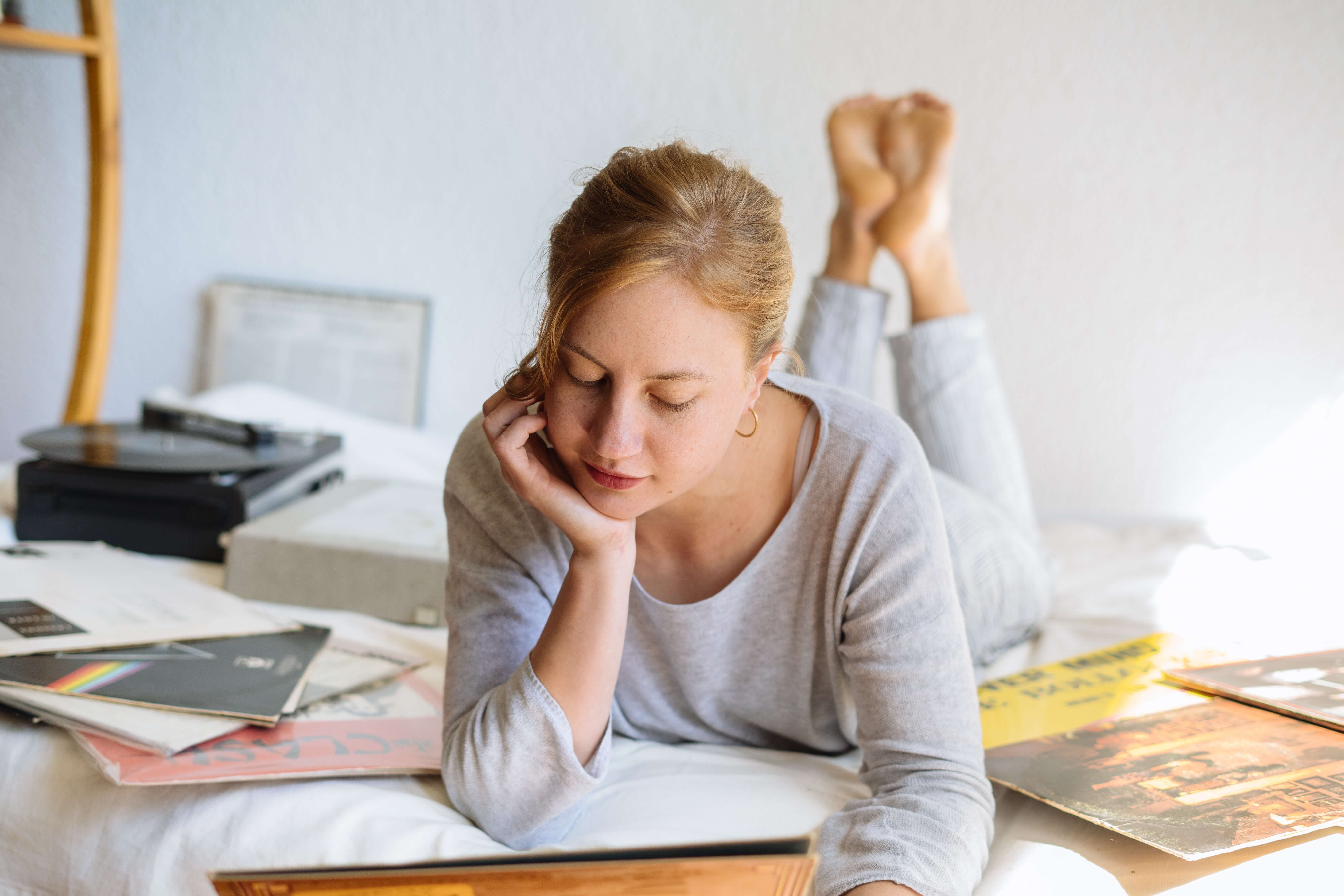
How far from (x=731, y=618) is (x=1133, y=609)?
626 millimetres

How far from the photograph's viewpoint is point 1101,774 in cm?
75

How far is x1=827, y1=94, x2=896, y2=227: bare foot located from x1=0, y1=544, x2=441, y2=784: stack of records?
0.89 m

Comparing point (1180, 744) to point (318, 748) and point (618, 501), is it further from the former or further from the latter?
point (318, 748)

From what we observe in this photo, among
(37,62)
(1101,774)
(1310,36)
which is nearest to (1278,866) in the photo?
(1101,774)

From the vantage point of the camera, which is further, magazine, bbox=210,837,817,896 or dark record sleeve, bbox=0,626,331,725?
dark record sleeve, bbox=0,626,331,725

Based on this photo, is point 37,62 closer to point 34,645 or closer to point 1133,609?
point 34,645

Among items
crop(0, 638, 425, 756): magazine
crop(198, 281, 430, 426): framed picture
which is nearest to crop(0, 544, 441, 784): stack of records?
crop(0, 638, 425, 756): magazine

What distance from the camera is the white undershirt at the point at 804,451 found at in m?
0.78

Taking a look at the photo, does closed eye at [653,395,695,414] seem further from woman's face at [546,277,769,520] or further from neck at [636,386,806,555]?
neck at [636,386,806,555]

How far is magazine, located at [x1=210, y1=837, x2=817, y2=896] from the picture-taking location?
1.37 ft

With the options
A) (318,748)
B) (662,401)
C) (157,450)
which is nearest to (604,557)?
(662,401)

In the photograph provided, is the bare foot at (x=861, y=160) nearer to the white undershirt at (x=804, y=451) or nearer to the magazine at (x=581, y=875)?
the white undershirt at (x=804, y=451)

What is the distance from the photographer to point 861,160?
145 centimetres

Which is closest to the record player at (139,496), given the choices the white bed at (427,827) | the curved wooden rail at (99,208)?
the white bed at (427,827)
